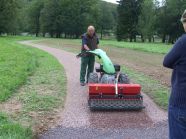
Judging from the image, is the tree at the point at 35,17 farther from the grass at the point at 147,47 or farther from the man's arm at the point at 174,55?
the man's arm at the point at 174,55

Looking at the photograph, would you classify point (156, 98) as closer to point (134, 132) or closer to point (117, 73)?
point (117, 73)

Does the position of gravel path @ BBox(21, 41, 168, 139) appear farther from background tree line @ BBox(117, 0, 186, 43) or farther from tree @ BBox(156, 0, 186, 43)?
background tree line @ BBox(117, 0, 186, 43)

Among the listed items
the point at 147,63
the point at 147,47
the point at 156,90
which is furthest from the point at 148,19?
the point at 156,90

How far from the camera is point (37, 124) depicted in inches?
311

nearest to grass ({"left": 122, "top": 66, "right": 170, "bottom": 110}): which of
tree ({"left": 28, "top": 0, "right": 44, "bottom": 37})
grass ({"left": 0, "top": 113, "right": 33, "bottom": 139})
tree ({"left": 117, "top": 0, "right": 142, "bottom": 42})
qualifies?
grass ({"left": 0, "top": 113, "right": 33, "bottom": 139})

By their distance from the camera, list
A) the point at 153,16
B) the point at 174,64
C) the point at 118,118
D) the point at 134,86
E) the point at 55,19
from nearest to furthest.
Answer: the point at 174,64, the point at 118,118, the point at 134,86, the point at 153,16, the point at 55,19

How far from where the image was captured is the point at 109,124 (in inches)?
320

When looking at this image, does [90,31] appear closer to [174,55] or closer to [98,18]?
[174,55]

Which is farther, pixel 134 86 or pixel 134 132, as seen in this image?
pixel 134 86

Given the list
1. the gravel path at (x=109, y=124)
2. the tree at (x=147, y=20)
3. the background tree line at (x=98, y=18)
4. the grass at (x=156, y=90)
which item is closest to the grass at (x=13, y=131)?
the gravel path at (x=109, y=124)

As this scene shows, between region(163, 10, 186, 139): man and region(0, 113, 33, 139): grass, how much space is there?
10.0ft

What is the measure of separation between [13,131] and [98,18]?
9602 centimetres

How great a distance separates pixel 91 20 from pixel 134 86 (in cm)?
8650

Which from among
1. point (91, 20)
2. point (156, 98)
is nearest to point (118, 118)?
point (156, 98)
